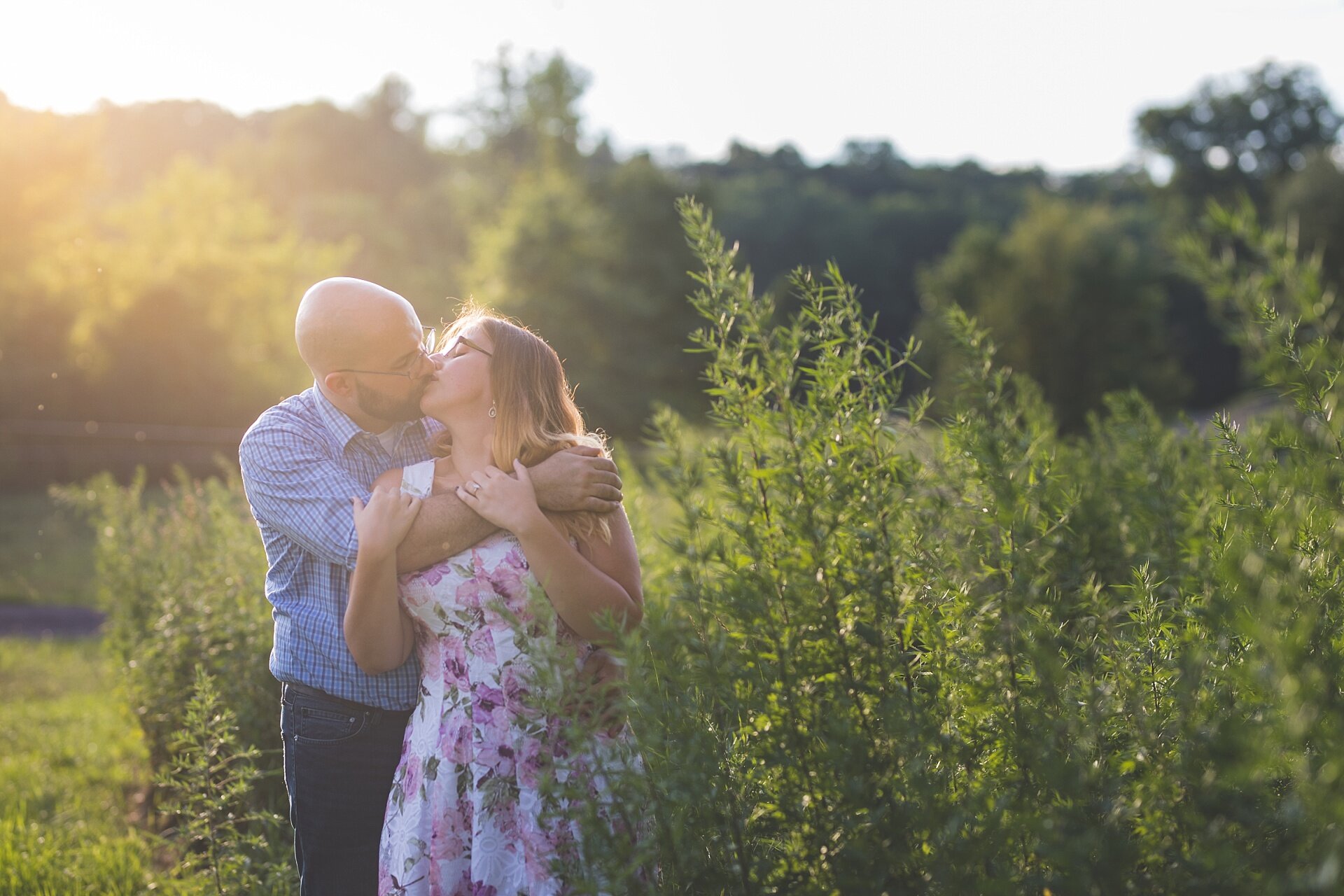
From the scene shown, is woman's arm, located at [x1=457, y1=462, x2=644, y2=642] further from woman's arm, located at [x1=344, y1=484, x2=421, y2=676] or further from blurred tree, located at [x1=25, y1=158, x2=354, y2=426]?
blurred tree, located at [x1=25, y1=158, x2=354, y2=426]

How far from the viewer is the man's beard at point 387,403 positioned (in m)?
3.26

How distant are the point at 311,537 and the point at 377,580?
1.06 feet

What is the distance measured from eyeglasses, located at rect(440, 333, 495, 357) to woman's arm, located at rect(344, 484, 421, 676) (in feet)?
1.57

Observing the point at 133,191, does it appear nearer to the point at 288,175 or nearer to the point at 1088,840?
the point at 288,175

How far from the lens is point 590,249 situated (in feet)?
129

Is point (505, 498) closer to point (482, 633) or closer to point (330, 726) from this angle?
point (482, 633)

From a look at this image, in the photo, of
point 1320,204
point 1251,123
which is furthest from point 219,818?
point 1251,123

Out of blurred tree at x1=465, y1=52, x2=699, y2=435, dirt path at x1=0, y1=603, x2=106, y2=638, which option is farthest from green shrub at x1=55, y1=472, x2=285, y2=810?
blurred tree at x1=465, y1=52, x2=699, y2=435

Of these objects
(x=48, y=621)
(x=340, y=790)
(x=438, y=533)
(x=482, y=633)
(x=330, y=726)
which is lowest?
(x=48, y=621)

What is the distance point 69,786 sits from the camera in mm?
6316

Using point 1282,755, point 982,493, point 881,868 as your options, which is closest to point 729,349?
point 982,493

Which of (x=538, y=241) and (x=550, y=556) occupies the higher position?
(x=538, y=241)

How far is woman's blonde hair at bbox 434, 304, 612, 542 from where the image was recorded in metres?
2.97

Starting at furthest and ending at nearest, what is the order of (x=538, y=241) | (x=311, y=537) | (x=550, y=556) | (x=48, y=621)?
1. (x=538, y=241)
2. (x=48, y=621)
3. (x=311, y=537)
4. (x=550, y=556)
